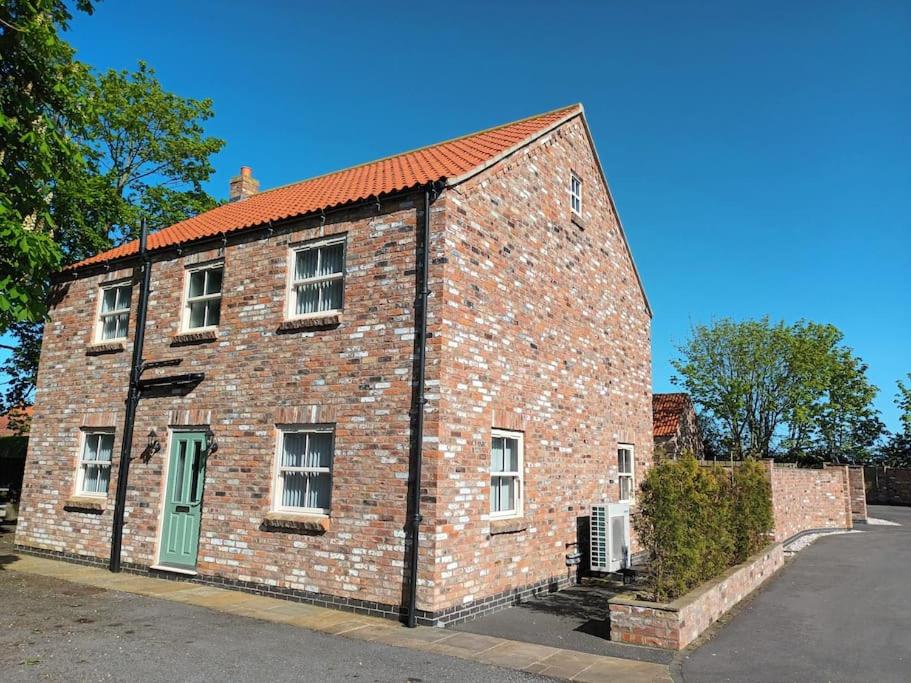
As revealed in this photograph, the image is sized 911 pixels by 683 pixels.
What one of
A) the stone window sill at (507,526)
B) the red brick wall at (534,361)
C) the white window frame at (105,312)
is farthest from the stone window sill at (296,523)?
the white window frame at (105,312)

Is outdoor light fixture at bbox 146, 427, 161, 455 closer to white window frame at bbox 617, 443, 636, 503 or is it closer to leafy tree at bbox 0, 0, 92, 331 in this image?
leafy tree at bbox 0, 0, 92, 331

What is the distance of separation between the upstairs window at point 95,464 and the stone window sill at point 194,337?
8.37 feet

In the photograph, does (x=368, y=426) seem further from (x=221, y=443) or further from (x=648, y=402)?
(x=648, y=402)

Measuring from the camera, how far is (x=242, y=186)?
1855 cm

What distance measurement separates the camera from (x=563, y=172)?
44.8 feet

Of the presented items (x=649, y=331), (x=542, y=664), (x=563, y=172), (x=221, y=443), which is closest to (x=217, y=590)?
(x=221, y=443)

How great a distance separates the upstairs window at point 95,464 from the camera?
43.4 ft

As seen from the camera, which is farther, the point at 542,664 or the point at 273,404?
the point at 273,404

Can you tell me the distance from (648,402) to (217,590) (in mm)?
11024

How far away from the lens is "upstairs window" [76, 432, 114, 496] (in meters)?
13.2

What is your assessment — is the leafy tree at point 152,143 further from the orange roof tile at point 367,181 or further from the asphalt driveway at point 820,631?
the asphalt driveway at point 820,631

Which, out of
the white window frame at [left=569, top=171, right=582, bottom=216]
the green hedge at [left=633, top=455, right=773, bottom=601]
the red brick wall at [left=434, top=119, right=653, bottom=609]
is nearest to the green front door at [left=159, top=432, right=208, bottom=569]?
the red brick wall at [left=434, top=119, right=653, bottom=609]

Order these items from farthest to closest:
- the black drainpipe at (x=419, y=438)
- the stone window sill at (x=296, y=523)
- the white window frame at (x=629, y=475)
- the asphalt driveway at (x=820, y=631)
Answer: the white window frame at (x=629, y=475) → the stone window sill at (x=296, y=523) → the black drainpipe at (x=419, y=438) → the asphalt driveway at (x=820, y=631)

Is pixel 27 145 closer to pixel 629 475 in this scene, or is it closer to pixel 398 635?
pixel 398 635
